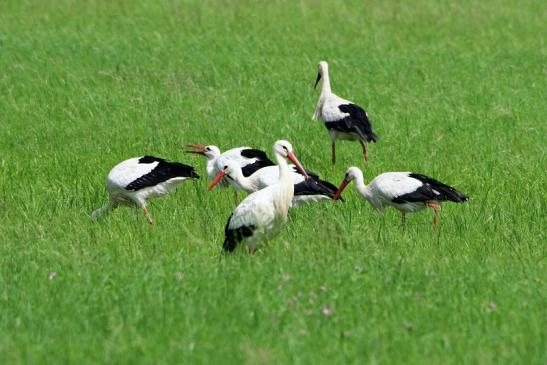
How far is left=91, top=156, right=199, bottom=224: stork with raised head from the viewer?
9.02m

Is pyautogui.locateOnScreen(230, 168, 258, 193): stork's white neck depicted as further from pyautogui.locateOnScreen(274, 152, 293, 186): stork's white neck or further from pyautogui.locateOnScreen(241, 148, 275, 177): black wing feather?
pyautogui.locateOnScreen(274, 152, 293, 186): stork's white neck

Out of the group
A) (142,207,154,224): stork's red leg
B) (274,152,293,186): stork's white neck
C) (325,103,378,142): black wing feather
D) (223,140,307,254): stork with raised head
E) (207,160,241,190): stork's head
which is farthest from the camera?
→ (325,103,378,142): black wing feather

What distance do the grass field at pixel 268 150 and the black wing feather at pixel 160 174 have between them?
294 millimetres

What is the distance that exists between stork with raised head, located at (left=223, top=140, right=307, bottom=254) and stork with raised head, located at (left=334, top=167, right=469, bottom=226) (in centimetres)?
140

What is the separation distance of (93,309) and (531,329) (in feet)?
7.98

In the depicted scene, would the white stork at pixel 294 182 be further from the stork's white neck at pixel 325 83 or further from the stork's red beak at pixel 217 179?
the stork's white neck at pixel 325 83

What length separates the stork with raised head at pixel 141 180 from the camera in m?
9.02

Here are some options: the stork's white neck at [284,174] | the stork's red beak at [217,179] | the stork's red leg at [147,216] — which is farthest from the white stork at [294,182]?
the stork's white neck at [284,174]

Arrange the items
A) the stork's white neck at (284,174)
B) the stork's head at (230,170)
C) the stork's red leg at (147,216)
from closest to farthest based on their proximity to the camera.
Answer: the stork's white neck at (284,174) < the stork's red leg at (147,216) < the stork's head at (230,170)

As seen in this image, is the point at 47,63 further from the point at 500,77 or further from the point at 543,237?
the point at 543,237

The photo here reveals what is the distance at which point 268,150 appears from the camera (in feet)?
37.9

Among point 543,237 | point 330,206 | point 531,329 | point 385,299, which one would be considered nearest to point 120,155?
point 330,206

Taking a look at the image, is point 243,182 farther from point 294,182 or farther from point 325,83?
point 325,83

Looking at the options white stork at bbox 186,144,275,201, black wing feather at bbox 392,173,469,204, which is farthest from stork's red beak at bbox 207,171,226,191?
black wing feather at bbox 392,173,469,204
